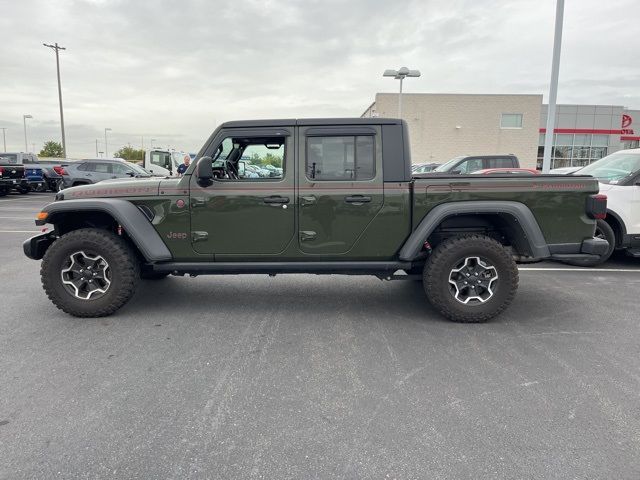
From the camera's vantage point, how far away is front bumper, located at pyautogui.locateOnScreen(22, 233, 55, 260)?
436cm

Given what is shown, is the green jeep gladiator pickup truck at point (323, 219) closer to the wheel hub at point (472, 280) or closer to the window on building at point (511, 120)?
the wheel hub at point (472, 280)

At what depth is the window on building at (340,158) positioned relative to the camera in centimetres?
421

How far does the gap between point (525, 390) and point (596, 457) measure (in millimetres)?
703

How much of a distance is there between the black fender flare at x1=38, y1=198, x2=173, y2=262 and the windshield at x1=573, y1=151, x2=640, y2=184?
6.53 metres

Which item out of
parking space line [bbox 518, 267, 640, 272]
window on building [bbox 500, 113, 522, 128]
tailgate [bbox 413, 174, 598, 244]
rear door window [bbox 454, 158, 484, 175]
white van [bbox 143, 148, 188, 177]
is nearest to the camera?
tailgate [bbox 413, 174, 598, 244]

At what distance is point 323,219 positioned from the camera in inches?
165

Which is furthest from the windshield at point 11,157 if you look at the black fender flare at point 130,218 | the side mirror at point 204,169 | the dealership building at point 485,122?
the side mirror at point 204,169

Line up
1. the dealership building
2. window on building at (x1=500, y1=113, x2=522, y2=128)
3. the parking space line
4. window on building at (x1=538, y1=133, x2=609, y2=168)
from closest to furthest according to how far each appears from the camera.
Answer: the parking space line
the dealership building
window on building at (x1=500, y1=113, x2=522, y2=128)
window on building at (x1=538, y1=133, x2=609, y2=168)

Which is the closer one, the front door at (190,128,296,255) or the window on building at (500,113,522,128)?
the front door at (190,128,296,255)

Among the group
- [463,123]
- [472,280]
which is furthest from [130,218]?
[463,123]

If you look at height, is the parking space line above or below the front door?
below

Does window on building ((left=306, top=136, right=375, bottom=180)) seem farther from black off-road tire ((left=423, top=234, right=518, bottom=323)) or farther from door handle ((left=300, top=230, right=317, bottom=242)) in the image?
black off-road tire ((left=423, top=234, right=518, bottom=323))

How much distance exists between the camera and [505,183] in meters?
4.12

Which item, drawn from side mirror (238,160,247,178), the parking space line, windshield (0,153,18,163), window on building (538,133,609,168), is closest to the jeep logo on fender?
side mirror (238,160,247,178)
